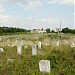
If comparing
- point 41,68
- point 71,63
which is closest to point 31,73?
point 41,68

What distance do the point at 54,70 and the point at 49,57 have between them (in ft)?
6.12

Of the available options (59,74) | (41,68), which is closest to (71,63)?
(59,74)

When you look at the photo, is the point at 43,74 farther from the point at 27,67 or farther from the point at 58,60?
the point at 58,60

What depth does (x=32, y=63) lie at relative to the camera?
438 inches

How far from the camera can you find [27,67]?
10.3 metres

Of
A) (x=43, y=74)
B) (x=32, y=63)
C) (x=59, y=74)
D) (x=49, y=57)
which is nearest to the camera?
(x=43, y=74)

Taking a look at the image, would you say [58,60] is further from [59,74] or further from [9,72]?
[9,72]

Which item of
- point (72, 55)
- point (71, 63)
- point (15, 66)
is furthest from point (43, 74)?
point (72, 55)

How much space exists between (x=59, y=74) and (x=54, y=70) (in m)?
0.44

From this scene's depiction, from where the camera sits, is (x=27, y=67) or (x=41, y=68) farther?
(x=27, y=67)

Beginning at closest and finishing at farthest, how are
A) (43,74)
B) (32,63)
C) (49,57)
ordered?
(43,74) < (32,63) < (49,57)

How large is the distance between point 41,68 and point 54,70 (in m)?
1.05

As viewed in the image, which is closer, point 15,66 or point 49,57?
point 15,66

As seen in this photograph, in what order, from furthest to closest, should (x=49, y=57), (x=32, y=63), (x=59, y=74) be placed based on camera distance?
(x=49, y=57)
(x=32, y=63)
(x=59, y=74)
